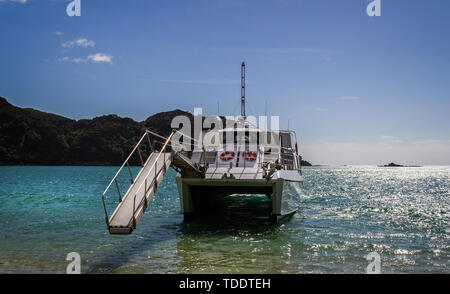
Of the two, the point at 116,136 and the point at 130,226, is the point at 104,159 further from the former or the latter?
the point at 130,226

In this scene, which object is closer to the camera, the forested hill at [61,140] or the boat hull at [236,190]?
the boat hull at [236,190]

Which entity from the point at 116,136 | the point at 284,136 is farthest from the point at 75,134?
the point at 284,136

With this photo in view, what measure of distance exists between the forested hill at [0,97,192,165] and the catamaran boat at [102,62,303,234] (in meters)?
130

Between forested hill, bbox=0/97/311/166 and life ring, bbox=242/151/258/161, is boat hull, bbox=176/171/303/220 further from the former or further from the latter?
forested hill, bbox=0/97/311/166

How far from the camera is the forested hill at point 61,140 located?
474 ft

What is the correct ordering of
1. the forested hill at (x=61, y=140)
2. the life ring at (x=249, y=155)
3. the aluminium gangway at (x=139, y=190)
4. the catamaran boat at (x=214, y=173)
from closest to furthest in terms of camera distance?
the aluminium gangway at (x=139, y=190) < the catamaran boat at (x=214, y=173) < the life ring at (x=249, y=155) < the forested hill at (x=61, y=140)

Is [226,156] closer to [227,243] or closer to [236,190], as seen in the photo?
[236,190]

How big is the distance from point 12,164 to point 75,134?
1203 inches

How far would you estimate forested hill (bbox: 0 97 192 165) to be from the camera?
144 meters

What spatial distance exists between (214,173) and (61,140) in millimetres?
158963

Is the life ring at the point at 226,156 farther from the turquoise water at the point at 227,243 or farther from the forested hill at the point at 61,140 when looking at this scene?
the forested hill at the point at 61,140

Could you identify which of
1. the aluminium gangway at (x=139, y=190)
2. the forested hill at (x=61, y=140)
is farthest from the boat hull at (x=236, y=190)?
the forested hill at (x=61, y=140)

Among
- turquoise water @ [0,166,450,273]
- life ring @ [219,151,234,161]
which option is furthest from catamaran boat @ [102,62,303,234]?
turquoise water @ [0,166,450,273]

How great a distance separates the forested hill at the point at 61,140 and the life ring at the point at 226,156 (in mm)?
131385
